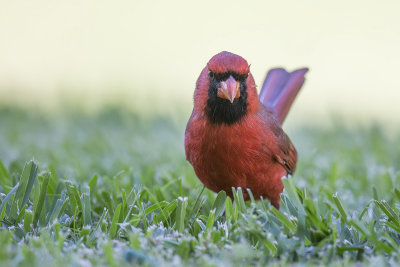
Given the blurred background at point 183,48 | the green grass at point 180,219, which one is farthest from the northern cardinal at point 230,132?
the blurred background at point 183,48

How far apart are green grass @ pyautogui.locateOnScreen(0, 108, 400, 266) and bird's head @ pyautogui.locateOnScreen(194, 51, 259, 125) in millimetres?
476

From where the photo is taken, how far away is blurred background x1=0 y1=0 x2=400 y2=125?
8.48 meters

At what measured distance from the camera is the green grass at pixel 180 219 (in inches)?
99.4

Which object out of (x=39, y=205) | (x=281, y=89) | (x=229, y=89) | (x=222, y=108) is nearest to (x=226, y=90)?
(x=229, y=89)

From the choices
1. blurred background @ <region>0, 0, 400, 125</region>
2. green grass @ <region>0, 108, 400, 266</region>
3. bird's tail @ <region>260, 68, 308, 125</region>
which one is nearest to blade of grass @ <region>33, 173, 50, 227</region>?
green grass @ <region>0, 108, 400, 266</region>

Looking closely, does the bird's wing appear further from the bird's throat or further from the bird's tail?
the bird's tail

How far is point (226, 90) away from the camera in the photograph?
334cm

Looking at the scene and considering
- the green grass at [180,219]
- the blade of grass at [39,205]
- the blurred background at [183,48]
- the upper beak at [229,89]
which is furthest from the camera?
the blurred background at [183,48]

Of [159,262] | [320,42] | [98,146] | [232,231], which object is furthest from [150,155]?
[320,42]

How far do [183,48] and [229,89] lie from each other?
737cm

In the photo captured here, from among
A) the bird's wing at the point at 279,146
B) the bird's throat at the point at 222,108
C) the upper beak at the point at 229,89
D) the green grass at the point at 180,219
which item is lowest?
the green grass at the point at 180,219

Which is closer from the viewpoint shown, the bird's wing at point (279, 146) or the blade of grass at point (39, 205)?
the blade of grass at point (39, 205)

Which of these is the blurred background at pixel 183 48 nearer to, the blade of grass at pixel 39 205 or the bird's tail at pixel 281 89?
the bird's tail at pixel 281 89

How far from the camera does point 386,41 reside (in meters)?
10.1
